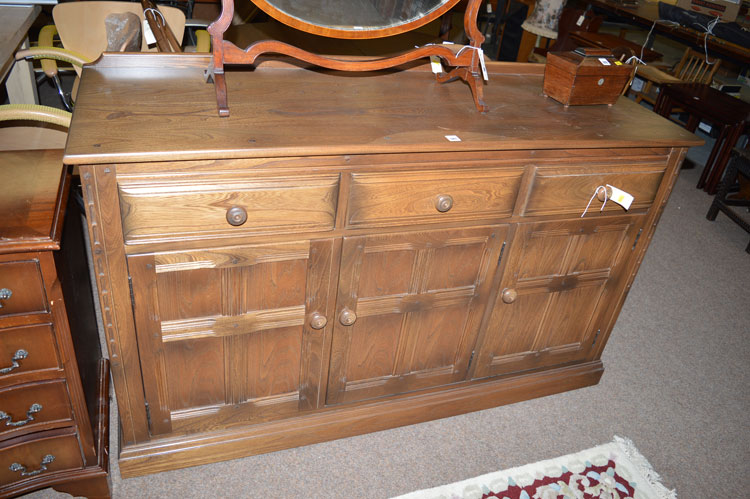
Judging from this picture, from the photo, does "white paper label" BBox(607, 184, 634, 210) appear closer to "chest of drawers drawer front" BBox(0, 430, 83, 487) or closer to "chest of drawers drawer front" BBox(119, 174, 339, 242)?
"chest of drawers drawer front" BBox(119, 174, 339, 242)

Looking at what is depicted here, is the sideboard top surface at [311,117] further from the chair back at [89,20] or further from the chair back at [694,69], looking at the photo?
the chair back at [694,69]

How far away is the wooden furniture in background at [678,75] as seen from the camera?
446 cm

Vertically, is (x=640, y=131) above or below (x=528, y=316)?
above

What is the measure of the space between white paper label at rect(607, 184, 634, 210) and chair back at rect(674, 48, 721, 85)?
3512mm

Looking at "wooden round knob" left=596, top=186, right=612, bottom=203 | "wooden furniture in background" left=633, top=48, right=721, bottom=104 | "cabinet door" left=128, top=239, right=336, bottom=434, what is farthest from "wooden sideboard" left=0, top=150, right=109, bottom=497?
"wooden furniture in background" left=633, top=48, right=721, bottom=104

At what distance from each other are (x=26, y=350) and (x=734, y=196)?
155 inches

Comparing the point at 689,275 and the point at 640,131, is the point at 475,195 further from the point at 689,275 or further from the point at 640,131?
the point at 689,275

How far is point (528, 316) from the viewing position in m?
1.91

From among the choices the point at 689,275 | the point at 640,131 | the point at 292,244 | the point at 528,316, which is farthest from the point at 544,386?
the point at 689,275

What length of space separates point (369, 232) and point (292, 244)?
0.67 feet

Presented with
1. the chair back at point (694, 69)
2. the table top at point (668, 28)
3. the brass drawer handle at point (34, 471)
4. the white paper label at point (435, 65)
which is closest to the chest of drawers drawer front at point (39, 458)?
the brass drawer handle at point (34, 471)

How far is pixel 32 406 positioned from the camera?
4.61ft

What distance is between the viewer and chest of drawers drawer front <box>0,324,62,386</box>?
1.29 m

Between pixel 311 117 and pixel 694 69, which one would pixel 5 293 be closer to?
pixel 311 117
